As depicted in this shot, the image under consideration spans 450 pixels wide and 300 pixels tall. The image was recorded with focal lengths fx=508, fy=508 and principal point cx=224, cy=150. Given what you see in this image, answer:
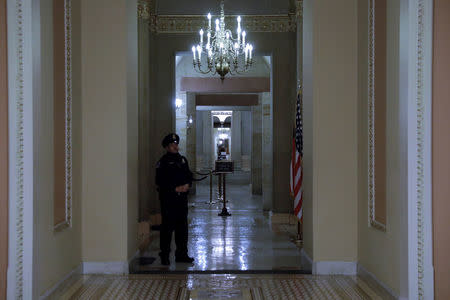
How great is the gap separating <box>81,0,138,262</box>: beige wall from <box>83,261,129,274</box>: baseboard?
0.05m

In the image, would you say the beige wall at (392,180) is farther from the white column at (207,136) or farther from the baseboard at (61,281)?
the white column at (207,136)

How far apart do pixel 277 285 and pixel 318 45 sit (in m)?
2.86

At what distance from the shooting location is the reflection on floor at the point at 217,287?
5199 mm

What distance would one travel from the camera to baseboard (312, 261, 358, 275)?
6086 mm

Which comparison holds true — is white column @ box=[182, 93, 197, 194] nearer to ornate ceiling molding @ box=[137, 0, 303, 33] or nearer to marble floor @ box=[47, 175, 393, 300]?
ornate ceiling molding @ box=[137, 0, 303, 33]

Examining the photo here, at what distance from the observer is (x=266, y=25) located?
1130 cm

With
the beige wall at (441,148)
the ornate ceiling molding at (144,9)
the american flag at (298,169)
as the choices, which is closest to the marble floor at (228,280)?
the american flag at (298,169)

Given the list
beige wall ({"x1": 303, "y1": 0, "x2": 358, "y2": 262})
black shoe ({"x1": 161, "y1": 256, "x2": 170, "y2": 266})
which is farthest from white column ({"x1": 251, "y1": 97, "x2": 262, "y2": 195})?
beige wall ({"x1": 303, "y1": 0, "x2": 358, "y2": 262})

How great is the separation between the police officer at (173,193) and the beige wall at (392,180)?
250cm

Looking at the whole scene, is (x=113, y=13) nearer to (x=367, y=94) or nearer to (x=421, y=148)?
(x=367, y=94)

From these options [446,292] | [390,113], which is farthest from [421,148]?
[446,292]

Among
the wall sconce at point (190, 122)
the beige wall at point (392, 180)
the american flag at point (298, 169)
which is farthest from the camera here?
the wall sconce at point (190, 122)

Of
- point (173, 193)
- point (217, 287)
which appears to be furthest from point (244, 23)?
point (217, 287)

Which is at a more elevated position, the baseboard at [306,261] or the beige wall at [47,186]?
the beige wall at [47,186]
